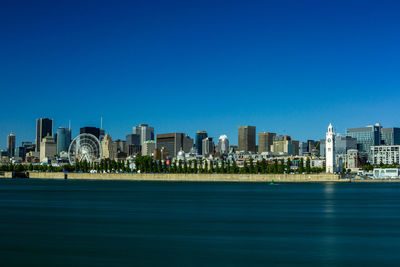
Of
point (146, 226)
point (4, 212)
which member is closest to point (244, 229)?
point (146, 226)

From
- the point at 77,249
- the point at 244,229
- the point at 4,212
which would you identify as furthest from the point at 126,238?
the point at 4,212

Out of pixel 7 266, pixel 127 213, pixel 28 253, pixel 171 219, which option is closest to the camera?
pixel 7 266

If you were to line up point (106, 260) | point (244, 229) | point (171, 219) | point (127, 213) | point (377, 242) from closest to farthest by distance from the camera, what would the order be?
1. point (106, 260)
2. point (377, 242)
3. point (244, 229)
4. point (171, 219)
5. point (127, 213)

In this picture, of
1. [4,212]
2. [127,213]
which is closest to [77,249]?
[127,213]

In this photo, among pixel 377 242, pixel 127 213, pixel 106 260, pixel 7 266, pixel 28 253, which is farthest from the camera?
pixel 127 213

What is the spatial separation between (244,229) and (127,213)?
58.8 ft

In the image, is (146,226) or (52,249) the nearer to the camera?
(52,249)

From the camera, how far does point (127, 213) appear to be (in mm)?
56656

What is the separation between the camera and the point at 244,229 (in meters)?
42.3

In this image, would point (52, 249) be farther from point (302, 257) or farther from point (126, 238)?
point (302, 257)

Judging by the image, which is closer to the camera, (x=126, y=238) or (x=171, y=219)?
(x=126, y=238)

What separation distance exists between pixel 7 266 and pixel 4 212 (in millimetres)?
32558

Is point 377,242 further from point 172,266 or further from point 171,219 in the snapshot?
point 171,219

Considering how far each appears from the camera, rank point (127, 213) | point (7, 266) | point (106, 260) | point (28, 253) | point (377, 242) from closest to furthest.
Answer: point (7, 266), point (106, 260), point (28, 253), point (377, 242), point (127, 213)
